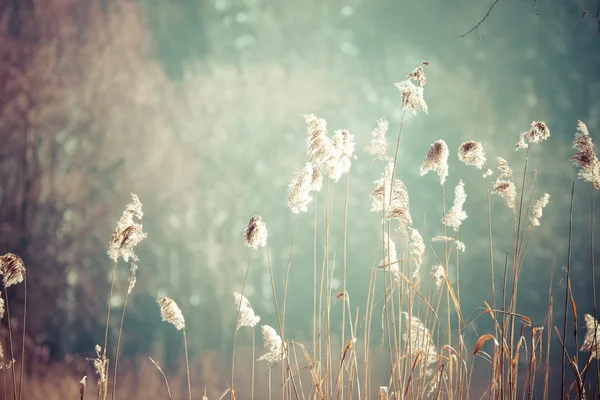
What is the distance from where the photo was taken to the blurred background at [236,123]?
2.95 meters

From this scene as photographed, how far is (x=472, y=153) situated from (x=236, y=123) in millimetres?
1923

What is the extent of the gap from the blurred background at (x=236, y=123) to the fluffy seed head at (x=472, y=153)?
1.54 m

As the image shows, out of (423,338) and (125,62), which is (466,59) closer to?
(125,62)

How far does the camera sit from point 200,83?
3064 millimetres

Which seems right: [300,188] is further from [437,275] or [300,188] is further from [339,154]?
[437,275]

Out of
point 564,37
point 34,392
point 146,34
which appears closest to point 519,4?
point 564,37

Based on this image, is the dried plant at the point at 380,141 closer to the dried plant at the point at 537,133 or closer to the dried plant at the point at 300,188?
the dried plant at the point at 300,188

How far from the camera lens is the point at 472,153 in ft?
4.46

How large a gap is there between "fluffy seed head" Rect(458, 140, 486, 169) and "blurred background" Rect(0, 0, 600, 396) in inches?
60.5

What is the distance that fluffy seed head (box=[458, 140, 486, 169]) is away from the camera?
4.44ft

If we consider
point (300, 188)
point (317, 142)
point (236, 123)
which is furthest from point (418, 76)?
point (236, 123)

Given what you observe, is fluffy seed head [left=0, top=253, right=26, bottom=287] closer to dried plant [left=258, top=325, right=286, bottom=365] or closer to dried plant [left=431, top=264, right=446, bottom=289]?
dried plant [left=258, top=325, right=286, bottom=365]

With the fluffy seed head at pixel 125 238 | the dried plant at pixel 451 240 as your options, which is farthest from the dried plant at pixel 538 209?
the fluffy seed head at pixel 125 238

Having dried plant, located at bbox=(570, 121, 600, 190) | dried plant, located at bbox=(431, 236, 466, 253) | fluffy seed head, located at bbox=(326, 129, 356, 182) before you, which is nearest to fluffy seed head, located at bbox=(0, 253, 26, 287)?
fluffy seed head, located at bbox=(326, 129, 356, 182)
